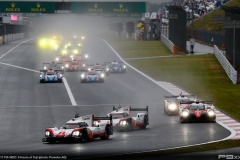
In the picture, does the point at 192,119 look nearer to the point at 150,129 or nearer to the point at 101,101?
the point at 150,129

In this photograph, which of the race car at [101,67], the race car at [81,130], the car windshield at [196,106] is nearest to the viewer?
the race car at [81,130]

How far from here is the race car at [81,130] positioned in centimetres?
3050

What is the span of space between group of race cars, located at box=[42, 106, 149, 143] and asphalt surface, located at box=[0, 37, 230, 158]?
34cm

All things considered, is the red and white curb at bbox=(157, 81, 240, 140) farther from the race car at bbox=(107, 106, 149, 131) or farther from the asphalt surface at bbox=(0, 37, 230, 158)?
the race car at bbox=(107, 106, 149, 131)

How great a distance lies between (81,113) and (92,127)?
11495mm

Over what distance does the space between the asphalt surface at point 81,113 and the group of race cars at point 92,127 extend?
342mm

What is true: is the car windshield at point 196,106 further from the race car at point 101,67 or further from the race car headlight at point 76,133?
the race car at point 101,67

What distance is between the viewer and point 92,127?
32.1 meters

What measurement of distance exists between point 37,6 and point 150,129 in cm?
9851

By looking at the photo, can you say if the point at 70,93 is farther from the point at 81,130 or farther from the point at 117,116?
the point at 81,130

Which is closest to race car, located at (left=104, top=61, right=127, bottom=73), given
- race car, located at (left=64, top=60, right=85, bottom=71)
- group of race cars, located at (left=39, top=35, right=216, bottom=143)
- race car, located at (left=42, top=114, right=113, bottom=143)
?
race car, located at (left=64, top=60, right=85, bottom=71)

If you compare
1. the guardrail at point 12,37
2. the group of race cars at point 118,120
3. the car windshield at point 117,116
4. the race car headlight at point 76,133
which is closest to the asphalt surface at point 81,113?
the group of race cars at point 118,120

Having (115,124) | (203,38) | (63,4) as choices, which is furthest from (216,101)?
(63,4)

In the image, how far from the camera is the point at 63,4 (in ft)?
434
